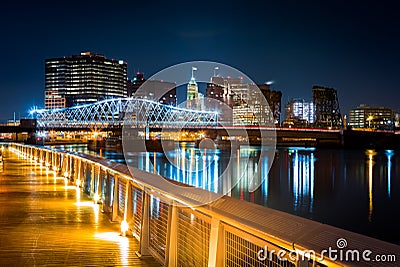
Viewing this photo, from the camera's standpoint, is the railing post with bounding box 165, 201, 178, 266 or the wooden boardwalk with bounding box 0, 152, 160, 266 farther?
the wooden boardwalk with bounding box 0, 152, 160, 266

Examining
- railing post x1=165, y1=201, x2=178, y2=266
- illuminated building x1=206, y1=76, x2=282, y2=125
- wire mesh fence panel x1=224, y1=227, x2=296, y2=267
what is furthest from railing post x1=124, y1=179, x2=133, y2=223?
illuminated building x1=206, y1=76, x2=282, y2=125

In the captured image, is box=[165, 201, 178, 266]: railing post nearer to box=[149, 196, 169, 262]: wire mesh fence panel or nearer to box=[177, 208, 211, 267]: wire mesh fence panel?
box=[177, 208, 211, 267]: wire mesh fence panel

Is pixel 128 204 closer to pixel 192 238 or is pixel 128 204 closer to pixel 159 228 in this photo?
pixel 159 228

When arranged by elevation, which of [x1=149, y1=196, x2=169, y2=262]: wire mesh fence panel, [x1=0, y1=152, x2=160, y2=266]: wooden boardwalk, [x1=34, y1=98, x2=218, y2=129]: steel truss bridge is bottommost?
[x1=0, y1=152, x2=160, y2=266]: wooden boardwalk

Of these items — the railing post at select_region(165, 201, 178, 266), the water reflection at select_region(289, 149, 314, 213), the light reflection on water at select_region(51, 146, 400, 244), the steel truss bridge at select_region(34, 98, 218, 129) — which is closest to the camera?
the railing post at select_region(165, 201, 178, 266)

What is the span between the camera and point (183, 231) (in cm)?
538

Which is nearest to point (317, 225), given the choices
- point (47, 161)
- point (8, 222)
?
point (8, 222)

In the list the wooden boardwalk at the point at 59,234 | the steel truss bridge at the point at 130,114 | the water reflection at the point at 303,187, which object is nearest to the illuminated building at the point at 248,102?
the steel truss bridge at the point at 130,114

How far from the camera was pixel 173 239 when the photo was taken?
17.6 feet

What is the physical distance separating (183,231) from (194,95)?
436 ft

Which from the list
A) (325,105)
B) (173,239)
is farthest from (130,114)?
(173,239)

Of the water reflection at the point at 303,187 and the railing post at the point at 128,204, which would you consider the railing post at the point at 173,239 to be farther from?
the water reflection at the point at 303,187

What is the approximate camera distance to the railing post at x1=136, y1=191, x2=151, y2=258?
6133 millimetres

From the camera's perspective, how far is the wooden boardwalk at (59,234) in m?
5.85
